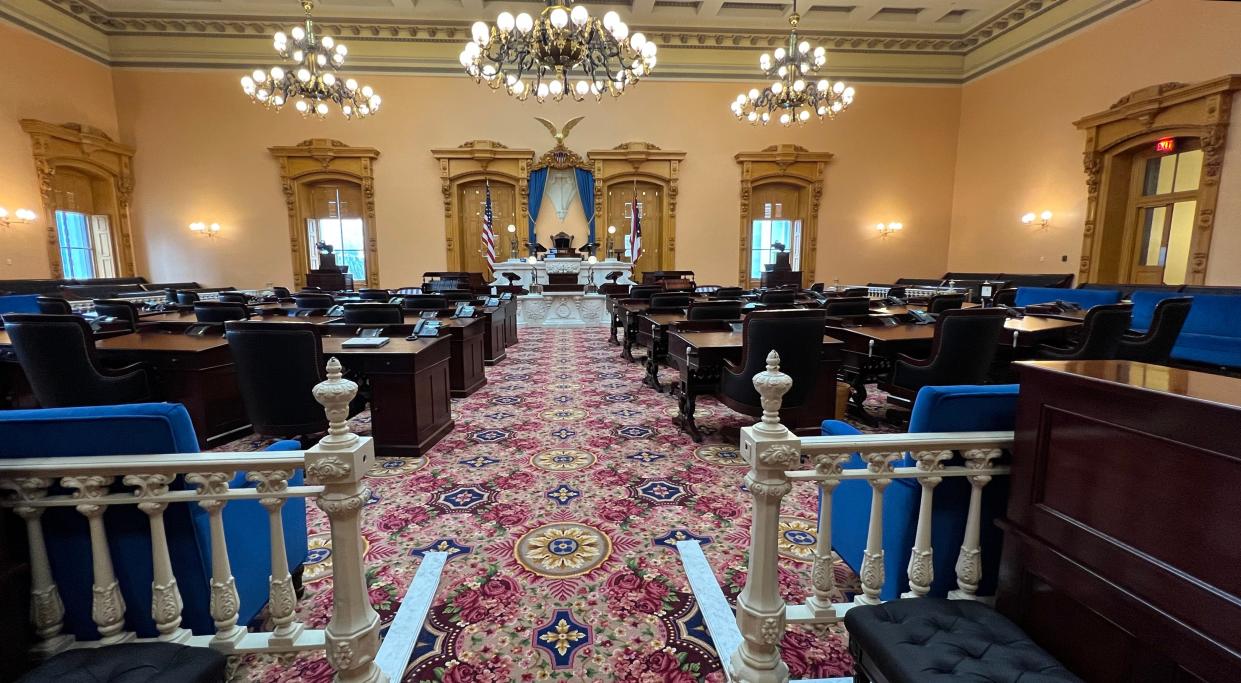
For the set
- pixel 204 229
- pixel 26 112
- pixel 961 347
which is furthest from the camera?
pixel 204 229

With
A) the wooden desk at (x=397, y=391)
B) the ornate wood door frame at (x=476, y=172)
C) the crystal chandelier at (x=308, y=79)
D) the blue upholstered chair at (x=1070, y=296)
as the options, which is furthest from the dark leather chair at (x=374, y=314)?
the ornate wood door frame at (x=476, y=172)

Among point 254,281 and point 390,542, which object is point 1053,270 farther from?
point 254,281

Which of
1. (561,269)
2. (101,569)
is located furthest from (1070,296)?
(101,569)

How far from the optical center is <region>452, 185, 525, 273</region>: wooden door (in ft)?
41.9

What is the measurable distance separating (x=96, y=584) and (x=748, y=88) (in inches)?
555

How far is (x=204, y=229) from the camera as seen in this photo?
12188 mm

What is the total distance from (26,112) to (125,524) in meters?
14.0

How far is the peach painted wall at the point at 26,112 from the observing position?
31.4 feet

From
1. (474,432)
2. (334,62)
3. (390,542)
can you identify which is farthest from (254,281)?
(390,542)

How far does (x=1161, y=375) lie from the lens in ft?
4.06

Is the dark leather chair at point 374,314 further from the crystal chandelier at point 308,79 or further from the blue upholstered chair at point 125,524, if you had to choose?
the crystal chandelier at point 308,79

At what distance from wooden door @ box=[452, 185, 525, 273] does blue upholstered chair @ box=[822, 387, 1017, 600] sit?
11.9 meters

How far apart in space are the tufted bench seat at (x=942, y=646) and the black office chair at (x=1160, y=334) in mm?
4017

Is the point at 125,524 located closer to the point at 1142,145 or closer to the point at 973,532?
the point at 973,532
